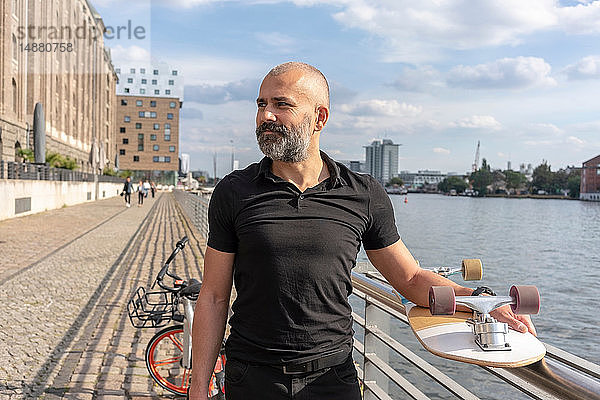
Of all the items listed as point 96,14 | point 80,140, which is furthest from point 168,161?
point 80,140

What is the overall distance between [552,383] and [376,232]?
85 cm

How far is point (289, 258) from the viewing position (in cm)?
205

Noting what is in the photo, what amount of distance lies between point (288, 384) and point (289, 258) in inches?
16.6

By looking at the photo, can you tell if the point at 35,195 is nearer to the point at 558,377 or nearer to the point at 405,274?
the point at 405,274

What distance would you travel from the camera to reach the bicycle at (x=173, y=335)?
4203 mm

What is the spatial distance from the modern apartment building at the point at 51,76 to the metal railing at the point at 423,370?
2804 cm

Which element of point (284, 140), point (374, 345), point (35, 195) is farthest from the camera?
point (35, 195)

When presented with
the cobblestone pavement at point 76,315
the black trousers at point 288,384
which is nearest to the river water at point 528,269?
the cobblestone pavement at point 76,315

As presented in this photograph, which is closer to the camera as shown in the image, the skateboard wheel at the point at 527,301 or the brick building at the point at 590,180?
the skateboard wheel at the point at 527,301

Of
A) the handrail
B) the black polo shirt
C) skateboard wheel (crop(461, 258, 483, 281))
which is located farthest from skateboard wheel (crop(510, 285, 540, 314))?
the black polo shirt

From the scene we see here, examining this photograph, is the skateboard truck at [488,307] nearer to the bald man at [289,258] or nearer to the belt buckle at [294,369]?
the bald man at [289,258]

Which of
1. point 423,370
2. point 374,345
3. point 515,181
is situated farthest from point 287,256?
point 515,181

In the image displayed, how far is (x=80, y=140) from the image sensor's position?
61562 millimetres

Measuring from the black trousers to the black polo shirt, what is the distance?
0.04m
